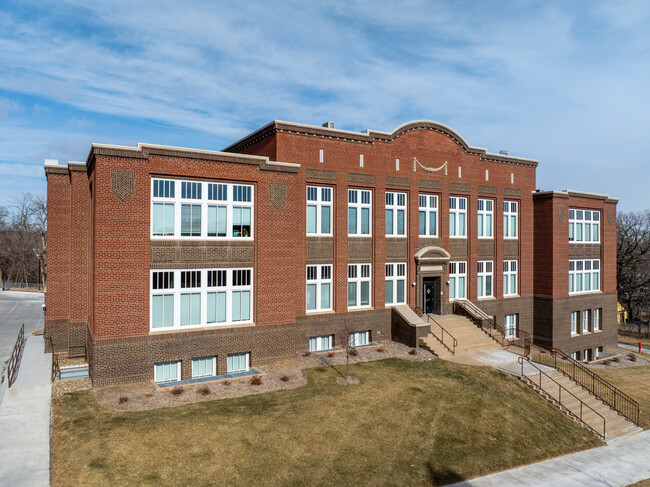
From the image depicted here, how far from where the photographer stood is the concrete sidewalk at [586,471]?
572 inches

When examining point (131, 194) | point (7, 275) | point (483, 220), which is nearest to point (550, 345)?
point (483, 220)

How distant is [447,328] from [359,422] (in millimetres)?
12806

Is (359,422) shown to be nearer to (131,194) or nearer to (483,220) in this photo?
(131,194)

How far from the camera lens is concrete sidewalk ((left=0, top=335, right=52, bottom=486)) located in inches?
478

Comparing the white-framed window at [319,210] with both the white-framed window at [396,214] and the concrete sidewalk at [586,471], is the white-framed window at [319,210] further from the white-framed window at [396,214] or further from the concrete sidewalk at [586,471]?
the concrete sidewalk at [586,471]

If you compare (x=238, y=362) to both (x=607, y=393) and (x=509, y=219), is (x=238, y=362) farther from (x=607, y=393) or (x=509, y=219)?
(x=509, y=219)

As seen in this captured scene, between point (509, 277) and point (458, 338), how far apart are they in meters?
10.0

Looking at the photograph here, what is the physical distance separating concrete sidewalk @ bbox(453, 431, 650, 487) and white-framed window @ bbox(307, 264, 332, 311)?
13001 mm

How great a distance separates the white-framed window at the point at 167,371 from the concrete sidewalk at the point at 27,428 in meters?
4.03

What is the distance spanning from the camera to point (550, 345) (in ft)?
110

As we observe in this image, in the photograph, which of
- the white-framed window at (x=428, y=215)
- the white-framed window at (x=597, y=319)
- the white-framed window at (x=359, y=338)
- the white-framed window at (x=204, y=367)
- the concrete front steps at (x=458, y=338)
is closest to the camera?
the white-framed window at (x=204, y=367)

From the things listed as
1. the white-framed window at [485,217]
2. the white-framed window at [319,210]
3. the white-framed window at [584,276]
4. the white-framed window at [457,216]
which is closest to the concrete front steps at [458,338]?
the white-framed window at [457,216]

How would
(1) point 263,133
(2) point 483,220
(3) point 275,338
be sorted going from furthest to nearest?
(2) point 483,220
(1) point 263,133
(3) point 275,338

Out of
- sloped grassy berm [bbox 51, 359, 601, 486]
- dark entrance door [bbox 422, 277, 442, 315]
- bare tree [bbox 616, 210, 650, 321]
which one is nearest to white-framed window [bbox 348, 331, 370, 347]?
dark entrance door [bbox 422, 277, 442, 315]
